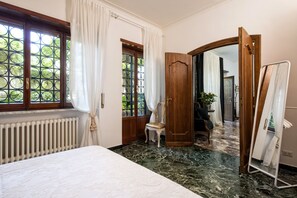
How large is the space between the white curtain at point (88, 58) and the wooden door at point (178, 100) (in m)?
1.50

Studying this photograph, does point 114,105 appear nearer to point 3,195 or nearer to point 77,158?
point 77,158

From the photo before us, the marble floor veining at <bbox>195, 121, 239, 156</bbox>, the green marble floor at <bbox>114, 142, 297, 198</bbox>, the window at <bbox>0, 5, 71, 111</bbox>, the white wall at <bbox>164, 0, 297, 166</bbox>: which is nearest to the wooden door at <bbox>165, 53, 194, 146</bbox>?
the green marble floor at <bbox>114, 142, 297, 198</bbox>

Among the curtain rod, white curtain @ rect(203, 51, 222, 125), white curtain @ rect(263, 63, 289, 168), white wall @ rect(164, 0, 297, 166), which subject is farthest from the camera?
white curtain @ rect(203, 51, 222, 125)

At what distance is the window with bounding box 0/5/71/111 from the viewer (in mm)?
2246

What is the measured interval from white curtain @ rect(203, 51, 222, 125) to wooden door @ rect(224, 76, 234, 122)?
119cm

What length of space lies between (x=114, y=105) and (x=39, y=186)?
2457 millimetres

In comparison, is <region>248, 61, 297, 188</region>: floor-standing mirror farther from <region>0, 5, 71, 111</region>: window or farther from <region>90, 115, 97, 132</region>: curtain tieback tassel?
<region>0, 5, 71, 111</region>: window

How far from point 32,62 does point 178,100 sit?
281cm

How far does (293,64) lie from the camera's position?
237 cm

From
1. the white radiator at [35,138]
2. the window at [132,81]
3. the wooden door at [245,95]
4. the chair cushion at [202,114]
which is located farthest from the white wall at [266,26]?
the white radiator at [35,138]

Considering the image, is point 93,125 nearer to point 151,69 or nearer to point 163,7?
point 151,69

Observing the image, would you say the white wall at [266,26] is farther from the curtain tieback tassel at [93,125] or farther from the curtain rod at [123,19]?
the curtain tieback tassel at [93,125]

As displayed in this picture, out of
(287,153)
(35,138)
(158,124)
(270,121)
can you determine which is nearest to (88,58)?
(35,138)

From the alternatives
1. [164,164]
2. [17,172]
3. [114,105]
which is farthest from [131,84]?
[17,172]
